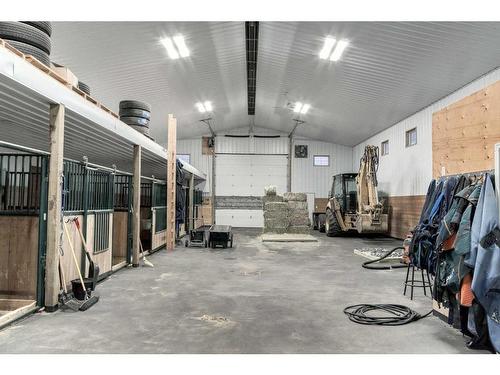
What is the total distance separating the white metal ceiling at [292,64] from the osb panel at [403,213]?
3005mm

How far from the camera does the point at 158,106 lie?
44.6 feet

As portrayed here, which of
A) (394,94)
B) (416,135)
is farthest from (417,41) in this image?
(416,135)

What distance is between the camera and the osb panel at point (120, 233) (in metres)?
8.05

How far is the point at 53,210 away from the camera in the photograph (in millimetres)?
4609

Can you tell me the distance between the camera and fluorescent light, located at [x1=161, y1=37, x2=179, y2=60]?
879 cm

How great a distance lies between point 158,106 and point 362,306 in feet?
36.0

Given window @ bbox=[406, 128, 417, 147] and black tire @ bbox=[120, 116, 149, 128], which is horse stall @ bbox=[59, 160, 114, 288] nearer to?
black tire @ bbox=[120, 116, 149, 128]

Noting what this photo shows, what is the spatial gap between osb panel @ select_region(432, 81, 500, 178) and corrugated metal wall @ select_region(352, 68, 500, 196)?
5525 mm

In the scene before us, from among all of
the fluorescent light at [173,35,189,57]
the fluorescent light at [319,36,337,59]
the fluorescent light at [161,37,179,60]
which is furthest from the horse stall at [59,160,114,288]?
the fluorescent light at [319,36,337,59]

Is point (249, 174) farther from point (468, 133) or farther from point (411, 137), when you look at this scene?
point (468, 133)

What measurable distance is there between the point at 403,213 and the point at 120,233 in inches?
397

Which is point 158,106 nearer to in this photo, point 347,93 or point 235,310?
point 347,93

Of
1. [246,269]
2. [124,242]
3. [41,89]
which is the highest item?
[41,89]

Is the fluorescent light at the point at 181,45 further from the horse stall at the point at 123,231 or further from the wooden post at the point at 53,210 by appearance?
the wooden post at the point at 53,210
